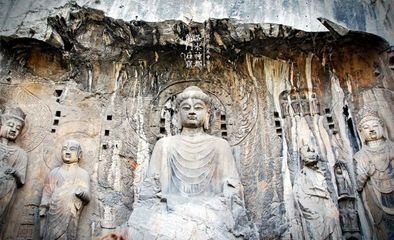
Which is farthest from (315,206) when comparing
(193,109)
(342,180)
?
(193,109)

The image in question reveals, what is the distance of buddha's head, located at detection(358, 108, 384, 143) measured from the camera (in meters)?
5.93

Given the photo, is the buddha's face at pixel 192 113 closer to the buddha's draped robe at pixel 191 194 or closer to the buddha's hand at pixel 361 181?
the buddha's draped robe at pixel 191 194

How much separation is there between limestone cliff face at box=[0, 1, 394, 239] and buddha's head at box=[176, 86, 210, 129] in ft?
1.92

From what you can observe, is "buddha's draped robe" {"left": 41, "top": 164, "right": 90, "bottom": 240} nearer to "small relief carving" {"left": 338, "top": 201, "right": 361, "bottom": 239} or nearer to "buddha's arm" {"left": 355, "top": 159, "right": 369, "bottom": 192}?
"small relief carving" {"left": 338, "top": 201, "right": 361, "bottom": 239}

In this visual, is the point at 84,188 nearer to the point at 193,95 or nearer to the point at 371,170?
the point at 193,95

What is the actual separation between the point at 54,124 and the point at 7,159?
2.91 ft

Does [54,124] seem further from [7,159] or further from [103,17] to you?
[103,17]

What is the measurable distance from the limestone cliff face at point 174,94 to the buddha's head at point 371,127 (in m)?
0.17

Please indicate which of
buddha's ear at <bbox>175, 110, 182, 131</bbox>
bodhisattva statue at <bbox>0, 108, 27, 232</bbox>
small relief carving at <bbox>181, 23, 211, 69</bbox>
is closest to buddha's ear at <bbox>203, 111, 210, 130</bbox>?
buddha's ear at <bbox>175, 110, 182, 131</bbox>

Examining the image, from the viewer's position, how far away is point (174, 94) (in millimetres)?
7195

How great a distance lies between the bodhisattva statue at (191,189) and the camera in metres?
4.99

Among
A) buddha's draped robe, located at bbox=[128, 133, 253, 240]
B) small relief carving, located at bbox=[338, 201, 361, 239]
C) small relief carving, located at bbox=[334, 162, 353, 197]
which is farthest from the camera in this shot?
small relief carving, located at bbox=[334, 162, 353, 197]

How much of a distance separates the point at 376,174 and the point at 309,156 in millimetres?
760

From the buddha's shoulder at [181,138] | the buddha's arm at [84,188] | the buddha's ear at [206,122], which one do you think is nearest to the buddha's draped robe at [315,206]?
the buddha's shoulder at [181,138]
